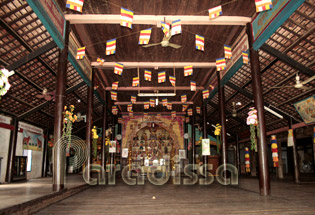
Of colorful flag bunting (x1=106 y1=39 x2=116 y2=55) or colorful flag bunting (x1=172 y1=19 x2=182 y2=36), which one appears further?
colorful flag bunting (x1=106 y1=39 x2=116 y2=55)

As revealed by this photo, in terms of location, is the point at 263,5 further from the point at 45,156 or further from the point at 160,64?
the point at 45,156

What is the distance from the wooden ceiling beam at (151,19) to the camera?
7398 millimetres

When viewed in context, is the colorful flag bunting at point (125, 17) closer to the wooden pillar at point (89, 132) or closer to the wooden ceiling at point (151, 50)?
the wooden ceiling at point (151, 50)

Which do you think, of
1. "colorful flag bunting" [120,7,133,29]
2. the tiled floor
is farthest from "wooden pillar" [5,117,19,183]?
"colorful flag bunting" [120,7,133,29]

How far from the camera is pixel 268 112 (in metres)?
11.7

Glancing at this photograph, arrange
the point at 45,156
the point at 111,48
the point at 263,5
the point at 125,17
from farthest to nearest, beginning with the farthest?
the point at 45,156 → the point at 111,48 → the point at 125,17 → the point at 263,5

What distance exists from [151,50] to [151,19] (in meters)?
2.44

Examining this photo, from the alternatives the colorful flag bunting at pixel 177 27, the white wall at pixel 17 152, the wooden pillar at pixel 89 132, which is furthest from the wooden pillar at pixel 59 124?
the white wall at pixel 17 152

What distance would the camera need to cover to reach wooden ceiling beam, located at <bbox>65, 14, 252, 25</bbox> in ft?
24.3

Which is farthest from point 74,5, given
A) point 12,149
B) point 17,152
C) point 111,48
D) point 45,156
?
point 45,156

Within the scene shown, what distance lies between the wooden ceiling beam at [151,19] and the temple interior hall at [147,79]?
0.10 feet

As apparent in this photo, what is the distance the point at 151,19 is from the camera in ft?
24.6

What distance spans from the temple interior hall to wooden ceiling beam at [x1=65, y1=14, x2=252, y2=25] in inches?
1.2

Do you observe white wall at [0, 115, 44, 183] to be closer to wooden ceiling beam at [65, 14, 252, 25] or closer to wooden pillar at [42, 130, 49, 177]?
wooden pillar at [42, 130, 49, 177]
